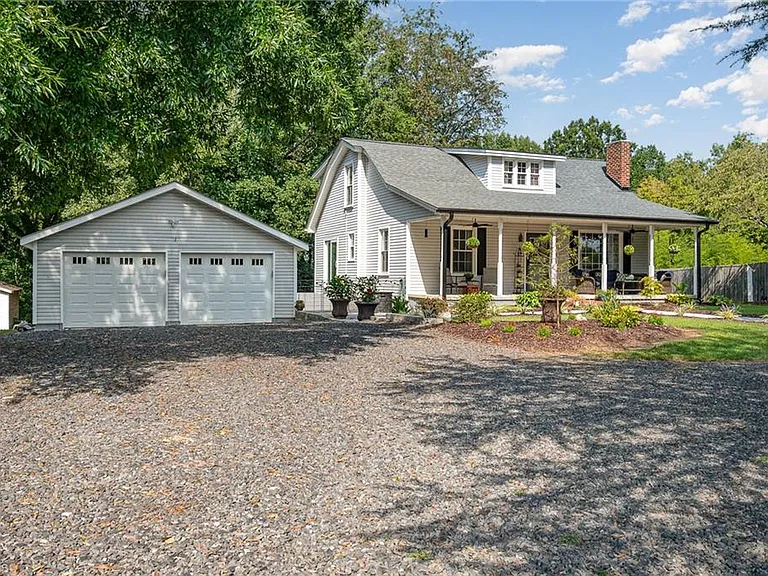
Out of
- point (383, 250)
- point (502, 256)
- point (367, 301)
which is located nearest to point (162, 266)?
point (367, 301)

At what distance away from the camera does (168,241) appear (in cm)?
1875

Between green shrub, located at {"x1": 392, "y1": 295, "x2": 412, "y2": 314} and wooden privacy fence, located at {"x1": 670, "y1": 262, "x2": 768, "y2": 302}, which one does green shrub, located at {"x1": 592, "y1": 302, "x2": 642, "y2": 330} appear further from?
wooden privacy fence, located at {"x1": 670, "y1": 262, "x2": 768, "y2": 302}

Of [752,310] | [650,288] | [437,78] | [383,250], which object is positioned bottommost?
[752,310]

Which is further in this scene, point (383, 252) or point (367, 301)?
point (383, 252)

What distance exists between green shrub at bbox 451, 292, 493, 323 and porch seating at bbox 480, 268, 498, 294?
527 centimetres

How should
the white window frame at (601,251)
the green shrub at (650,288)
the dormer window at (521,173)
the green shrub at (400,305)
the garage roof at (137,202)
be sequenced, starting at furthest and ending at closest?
the white window frame at (601,251) → the dormer window at (521,173) → the green shrub at (650,288) → the green shrub at (400,305) → the garage roof at (137,202)

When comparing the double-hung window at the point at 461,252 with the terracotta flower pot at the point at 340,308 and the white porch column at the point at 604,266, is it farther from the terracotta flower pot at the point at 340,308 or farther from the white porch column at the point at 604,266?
the white porch column at the point at 604,266

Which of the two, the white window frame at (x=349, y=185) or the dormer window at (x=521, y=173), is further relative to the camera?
the white window frame at (x=349, y=185)

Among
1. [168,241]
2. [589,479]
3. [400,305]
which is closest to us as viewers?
[589,479]

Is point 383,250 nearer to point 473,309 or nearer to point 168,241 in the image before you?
point 473,309

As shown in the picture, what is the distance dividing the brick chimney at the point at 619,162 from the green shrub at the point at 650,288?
507 centimetres

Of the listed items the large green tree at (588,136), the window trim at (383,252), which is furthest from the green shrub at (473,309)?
the large green tree at (588,136)

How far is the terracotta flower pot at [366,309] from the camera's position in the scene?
19408mm

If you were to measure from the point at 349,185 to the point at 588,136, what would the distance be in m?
43.9
